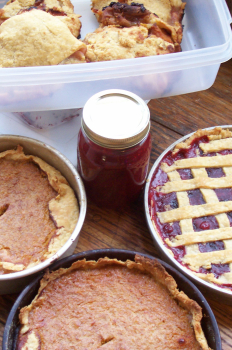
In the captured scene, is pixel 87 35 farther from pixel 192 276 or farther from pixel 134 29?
pixel 192 276

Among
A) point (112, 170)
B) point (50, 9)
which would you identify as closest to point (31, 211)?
point (112, 170)

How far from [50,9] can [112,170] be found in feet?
2.56

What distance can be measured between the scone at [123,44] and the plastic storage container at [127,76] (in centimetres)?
11

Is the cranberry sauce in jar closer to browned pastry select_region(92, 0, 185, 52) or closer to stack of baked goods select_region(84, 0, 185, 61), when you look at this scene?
stack of baked goods select_region(84, 0, 185, 61)

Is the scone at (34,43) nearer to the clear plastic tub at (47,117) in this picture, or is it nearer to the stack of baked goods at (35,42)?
the stack of baked goods at (35,42)

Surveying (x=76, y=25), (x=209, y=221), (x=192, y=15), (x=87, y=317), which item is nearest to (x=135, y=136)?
(x=209, y=221)

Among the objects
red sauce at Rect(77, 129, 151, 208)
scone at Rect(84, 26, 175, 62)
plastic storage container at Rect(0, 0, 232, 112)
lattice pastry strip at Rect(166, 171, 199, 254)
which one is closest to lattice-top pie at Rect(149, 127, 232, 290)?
lattice pastry strip at Rect(166, 171, 199, 254)

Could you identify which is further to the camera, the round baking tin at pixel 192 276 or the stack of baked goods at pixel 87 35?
the stack of baked goods at pixel 87 35

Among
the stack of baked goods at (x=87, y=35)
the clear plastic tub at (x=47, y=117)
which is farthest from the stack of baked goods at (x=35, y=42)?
the clear plastic tub at (x=47, y=117)

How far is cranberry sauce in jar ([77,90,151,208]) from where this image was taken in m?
1.01

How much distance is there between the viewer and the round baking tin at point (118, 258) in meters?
0.94

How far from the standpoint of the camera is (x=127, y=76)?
1203 millimetres

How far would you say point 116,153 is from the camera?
1.04 m

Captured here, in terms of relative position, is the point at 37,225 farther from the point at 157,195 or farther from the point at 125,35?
the point at 125,35
